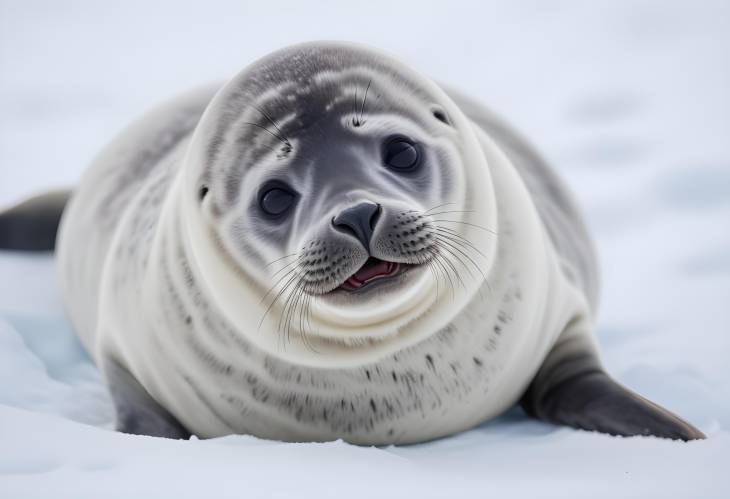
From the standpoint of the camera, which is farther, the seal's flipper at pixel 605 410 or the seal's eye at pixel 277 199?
the seal's flipper at pixel 605 410

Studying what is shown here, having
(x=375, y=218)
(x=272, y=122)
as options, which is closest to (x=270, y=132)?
(x=272, y=122)

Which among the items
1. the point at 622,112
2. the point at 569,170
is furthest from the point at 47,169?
the point at 622,112

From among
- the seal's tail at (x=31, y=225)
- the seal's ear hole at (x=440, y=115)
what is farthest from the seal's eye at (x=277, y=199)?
the seal's tail at (x=31, y=225)

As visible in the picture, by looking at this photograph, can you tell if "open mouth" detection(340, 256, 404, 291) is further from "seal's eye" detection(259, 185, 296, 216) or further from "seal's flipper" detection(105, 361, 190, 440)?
"seal's flipper" detection(105, 361, 190, 440)

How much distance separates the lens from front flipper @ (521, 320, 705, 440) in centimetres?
229

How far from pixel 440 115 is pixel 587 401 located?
778 mm

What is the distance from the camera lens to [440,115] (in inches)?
92.8

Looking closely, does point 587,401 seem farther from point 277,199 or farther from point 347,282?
point 277,199

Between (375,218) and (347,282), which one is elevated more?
(375,218)

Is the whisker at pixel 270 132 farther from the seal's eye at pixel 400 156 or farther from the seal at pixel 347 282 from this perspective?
the seal's eye at pixel 400 156

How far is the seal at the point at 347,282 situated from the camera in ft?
6.77

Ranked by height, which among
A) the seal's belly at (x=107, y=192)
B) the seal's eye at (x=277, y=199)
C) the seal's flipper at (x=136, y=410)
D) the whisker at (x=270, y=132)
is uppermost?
→ the whisker at (x=270, y=132)

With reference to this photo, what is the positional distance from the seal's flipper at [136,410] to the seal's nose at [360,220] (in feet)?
2.75

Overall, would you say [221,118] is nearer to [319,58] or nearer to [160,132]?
[319,58]
